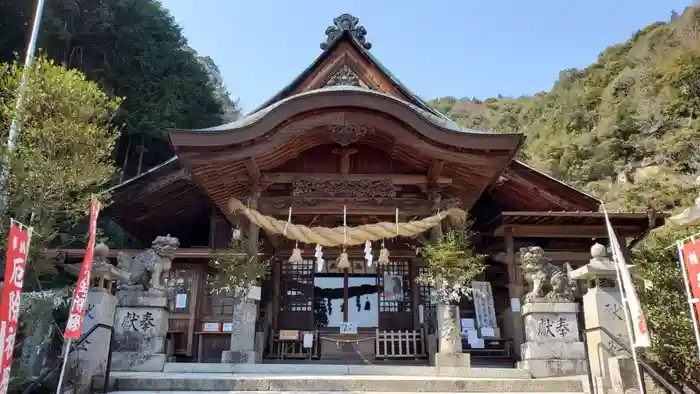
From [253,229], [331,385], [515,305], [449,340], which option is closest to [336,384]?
[331,385]

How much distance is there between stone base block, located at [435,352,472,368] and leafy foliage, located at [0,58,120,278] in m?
5.58

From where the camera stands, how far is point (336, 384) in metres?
6.62

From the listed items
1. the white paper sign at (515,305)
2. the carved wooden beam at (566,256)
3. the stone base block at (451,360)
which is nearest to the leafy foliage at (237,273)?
the stone base block at (451,360)

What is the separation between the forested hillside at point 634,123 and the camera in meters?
26.5

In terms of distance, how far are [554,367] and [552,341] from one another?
0.37 metres

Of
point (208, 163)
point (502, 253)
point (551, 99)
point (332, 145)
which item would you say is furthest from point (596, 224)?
point (551, 99)

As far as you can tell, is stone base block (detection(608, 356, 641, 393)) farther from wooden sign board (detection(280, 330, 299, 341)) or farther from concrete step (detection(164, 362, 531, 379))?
wooden sign board (detection(280, 330, 299, 341))

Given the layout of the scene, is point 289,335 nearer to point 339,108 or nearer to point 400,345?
point 400,345

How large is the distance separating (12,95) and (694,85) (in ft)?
108

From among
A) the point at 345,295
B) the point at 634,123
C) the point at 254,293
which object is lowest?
the point at 254,293

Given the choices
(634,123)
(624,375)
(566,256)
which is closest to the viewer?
(624,375)

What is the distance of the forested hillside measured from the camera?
2645 cm

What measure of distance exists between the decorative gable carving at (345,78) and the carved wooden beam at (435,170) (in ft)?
9.95

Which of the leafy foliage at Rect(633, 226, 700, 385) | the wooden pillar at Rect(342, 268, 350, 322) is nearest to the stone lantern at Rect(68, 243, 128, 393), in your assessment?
the wooden pillar at Rect(342, 268, 350, 322)
